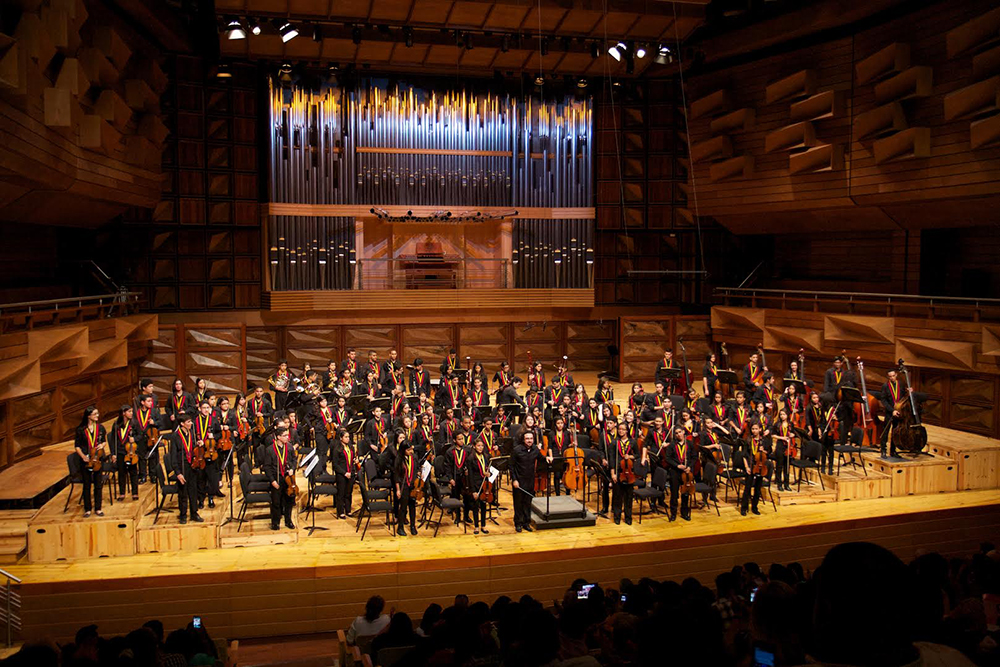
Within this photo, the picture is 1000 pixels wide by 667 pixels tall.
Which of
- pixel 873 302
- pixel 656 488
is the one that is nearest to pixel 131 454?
pixel 656 488

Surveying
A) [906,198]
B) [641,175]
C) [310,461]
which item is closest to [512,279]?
[641,175]

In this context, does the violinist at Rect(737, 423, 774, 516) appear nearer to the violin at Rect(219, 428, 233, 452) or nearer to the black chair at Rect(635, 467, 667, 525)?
the black chair at Rect(635, 467, 667, 525)

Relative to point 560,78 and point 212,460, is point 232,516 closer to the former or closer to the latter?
point 212,460

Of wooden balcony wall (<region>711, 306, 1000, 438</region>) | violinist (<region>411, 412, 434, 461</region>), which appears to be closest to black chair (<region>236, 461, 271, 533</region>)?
violinist (<region>411, 412, 434, 461</region>)

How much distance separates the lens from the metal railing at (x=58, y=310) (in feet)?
38.7

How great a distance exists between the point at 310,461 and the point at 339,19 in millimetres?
10458

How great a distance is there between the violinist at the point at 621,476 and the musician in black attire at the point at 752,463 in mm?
1417

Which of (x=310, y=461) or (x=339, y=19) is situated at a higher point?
(x=339, y=19)

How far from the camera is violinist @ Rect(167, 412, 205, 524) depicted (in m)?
9.67

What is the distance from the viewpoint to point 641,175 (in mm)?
19922

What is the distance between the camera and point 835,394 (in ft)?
41.5

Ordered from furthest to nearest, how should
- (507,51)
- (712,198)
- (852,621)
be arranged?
(712,198) < (507,51) < (852,621)

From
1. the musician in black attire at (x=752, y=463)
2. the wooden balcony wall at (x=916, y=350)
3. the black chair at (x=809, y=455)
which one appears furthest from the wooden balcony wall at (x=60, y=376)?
the wooden balcony wall at (x=916, y=350)

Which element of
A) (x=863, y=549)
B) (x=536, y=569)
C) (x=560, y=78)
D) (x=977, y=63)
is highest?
(x=560, y=78)
